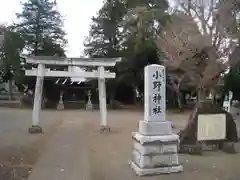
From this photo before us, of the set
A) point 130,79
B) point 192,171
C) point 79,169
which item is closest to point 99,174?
point 79,169

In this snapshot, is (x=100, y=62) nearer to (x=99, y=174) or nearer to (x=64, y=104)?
(x=99, y=174)

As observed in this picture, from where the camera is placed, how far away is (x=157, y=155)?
740cm

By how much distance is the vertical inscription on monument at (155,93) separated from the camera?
7711mm

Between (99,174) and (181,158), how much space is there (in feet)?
9.23

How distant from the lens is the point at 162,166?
7410 mm

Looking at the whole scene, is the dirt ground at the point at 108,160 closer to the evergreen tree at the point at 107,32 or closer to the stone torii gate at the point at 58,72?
the stone torii gate at the point at 58,72

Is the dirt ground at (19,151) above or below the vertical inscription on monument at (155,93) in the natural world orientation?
below

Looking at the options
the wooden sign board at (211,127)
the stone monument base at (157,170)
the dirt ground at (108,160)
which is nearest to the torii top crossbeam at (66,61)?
the dirt ground at (108,160)

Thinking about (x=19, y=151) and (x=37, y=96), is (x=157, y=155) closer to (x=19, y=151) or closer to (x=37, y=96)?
(x=19, y=151)

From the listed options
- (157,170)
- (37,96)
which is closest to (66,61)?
(37,96)

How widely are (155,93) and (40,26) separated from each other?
28932 mm

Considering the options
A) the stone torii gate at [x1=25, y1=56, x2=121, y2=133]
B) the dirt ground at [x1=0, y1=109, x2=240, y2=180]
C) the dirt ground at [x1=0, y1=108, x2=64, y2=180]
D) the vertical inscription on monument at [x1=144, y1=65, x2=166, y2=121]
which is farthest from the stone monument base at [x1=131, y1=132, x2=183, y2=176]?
the stone torii gate at [x1=25, y1=56, x2=121, y2=133]

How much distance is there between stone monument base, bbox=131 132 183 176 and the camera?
732 cm

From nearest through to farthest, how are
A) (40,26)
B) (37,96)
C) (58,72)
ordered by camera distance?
(37,96) < (58,72) < (40,26)
